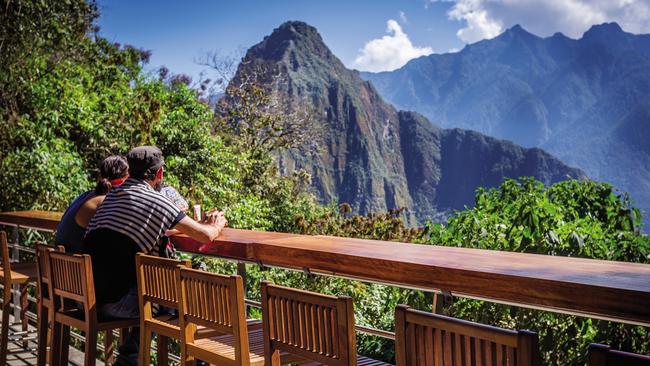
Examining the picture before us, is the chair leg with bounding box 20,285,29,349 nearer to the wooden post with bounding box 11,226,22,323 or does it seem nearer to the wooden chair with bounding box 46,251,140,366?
the wooden post with bounding box 11,226,22,323

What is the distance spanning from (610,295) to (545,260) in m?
0.47

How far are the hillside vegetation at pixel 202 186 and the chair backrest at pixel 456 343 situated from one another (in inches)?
37.0

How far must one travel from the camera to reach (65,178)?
7582 mm

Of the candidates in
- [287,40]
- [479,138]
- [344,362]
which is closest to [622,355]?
[344,362]

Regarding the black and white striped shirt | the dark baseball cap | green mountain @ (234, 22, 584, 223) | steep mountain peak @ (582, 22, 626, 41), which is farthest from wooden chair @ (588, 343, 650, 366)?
steep mountain peak @ (582, 22, 626, 41)

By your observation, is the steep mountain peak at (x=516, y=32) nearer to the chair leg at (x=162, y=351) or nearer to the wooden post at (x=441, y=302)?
the chair leg at (x=162, y=351)

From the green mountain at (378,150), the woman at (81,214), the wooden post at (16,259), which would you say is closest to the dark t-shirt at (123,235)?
the woman at (81,214)

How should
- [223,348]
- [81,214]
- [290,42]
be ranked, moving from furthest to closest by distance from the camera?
[290,42] < [81,214] < [223,348]

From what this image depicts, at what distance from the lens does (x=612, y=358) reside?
1010 mm

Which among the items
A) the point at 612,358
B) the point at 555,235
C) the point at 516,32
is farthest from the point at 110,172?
the point at 516,32

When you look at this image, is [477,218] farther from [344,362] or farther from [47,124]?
[47,124]

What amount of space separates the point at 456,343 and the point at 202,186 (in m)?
9.30

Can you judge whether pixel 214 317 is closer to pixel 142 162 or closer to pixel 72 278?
pixel 72 278

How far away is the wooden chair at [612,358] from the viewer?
3.24 feet
